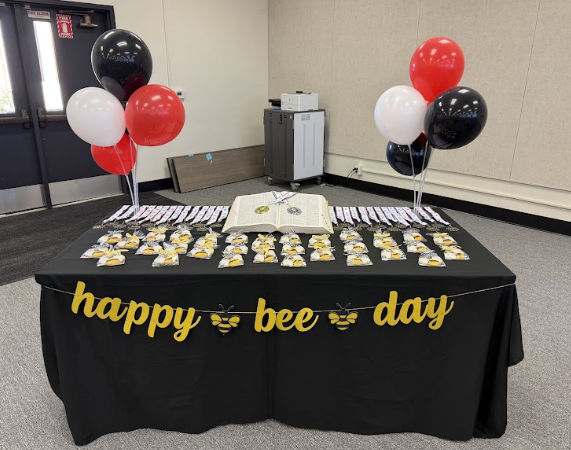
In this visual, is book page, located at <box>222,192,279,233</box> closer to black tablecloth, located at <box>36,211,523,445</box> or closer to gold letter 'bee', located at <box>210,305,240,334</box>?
black tablecloth, located at <box>36,211,523,445</box>

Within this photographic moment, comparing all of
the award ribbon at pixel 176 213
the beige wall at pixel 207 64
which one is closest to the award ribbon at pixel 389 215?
the award ribbon at pixel 176 213

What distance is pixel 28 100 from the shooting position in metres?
3.96

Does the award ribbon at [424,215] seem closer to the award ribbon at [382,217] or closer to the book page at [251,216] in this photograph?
the award ribbon at [382,217]

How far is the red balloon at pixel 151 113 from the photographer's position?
1.67 m

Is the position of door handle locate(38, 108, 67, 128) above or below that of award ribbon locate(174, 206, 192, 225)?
above

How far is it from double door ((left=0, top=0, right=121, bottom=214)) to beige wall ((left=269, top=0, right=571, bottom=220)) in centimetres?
248

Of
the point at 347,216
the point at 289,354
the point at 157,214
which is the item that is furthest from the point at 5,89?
the point at 289,354

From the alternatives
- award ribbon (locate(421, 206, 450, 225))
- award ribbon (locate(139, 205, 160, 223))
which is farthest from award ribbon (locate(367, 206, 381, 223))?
award ribbon (locate(139, 205, 160, 223))

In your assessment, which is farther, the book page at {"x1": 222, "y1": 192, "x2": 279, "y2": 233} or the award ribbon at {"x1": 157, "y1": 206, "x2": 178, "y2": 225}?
the award ribbon at {"x1": 157, "y1": 206, "x2": 178, "y2": 225}

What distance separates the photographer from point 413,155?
1.94 meters

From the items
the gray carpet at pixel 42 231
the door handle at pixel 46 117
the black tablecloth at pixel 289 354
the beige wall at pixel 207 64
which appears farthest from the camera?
the beige wall at pixel 207 64

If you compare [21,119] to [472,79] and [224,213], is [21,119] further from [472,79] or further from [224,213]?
[472,79]

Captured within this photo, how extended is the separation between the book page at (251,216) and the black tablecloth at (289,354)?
171 mm

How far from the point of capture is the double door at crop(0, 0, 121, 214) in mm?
3830
